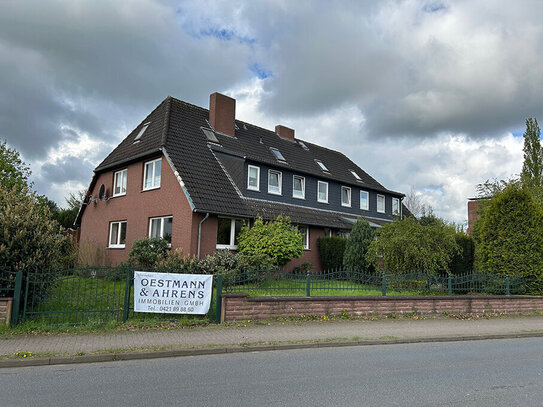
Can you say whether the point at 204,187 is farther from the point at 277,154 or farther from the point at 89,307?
the point at 89,307

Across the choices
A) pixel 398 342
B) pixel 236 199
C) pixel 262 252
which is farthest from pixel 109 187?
pixel 398 342

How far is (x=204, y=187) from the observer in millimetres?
18016

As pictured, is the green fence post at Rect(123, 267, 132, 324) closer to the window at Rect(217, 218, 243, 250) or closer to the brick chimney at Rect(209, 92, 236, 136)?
the window at Rect(217, 218, 243, 250)

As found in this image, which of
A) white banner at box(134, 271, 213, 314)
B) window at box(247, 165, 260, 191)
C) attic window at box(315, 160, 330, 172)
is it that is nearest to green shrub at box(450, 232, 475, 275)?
attic window at box(315, 160, 330, 172)

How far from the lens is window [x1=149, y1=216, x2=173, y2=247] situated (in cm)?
1853

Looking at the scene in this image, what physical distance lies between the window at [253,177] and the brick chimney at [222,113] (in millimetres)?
2977

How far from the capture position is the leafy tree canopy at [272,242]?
17234mm

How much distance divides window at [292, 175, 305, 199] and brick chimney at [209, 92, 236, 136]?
4.13 metres

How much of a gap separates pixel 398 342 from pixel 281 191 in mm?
13580

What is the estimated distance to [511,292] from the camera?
574 inches

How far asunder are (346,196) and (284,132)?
5.97 metres

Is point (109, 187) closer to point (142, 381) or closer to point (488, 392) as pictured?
point (142, 381)

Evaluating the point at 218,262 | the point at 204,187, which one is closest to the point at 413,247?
the point at 218,262

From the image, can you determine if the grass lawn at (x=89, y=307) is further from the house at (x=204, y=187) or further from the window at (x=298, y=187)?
the window at (x=298, y=187)
